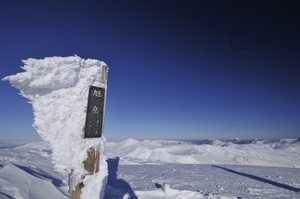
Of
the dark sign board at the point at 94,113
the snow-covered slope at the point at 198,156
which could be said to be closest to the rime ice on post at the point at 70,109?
the dark sign board at the point at 94,113

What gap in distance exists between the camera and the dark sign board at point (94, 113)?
1.80m

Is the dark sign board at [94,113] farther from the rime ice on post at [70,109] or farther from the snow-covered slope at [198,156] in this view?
the snow-covered slope at [198,156]

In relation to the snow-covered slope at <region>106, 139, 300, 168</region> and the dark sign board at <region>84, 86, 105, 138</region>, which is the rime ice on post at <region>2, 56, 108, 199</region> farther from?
the snow-covered slope at <region>106, 139, 300, 168</region>

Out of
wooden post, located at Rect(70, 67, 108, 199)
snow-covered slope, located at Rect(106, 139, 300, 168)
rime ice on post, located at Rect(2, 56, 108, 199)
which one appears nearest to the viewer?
rime ice on post, located at Rect(2, 56, 108, 199)

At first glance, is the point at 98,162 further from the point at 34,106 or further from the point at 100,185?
the point at 34,106

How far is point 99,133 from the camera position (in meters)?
1.93

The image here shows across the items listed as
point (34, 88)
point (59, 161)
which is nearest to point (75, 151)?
point (59, 161)

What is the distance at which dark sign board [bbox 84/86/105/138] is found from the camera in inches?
70.9

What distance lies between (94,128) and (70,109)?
356 millimetres

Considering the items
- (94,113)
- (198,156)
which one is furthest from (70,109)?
(198,156)

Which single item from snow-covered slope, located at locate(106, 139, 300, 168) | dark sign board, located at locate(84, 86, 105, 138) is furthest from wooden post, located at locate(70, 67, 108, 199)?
snow-covered slope, located at locate(106, 139, 300, 168)

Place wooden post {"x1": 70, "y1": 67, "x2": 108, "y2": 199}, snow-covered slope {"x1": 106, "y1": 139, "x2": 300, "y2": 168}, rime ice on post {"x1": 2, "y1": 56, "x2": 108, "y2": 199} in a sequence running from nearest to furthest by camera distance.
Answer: rime ice on post {"x1": 2, "y1": 56, "x2": 108, "y2": 199}
wooden post {"x1": 70, "y1": 67, "x2": 108, "y2": 199}
snow-covered slope {"x1": 106, "y1": 139, "x2": 300, "y2": 168}

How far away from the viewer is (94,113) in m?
1.86

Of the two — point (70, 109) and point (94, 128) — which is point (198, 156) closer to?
point (94, 128)
